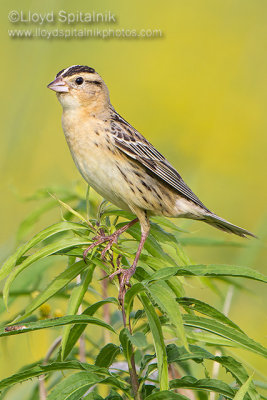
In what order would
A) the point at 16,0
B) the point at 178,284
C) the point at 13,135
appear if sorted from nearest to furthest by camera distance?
the point at 178,284, the point at 13,135, the point at 16,0

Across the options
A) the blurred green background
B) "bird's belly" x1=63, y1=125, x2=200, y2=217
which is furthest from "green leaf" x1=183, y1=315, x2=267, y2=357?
the blurred green background

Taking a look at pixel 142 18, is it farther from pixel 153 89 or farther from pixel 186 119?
pixel 186 119

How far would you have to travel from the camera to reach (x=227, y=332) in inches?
75.5

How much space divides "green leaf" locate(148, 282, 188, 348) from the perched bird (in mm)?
1283

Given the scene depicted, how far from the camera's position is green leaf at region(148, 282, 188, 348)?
175 cm

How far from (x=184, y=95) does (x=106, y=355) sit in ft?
23.3

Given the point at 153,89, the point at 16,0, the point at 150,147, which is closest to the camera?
the point at 150,147

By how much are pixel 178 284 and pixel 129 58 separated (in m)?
7.76

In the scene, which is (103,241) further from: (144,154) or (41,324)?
(144,154)

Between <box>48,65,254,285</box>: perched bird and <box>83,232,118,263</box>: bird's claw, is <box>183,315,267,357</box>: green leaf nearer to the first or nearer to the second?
<box>83,232,118,263</box>: bird's claw

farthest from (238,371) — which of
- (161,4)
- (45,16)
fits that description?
(161,4)

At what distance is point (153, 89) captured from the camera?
29.7 feet

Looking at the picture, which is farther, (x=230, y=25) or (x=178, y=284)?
(x=230, y=25)

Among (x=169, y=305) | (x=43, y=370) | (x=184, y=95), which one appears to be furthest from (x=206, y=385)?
(x=184, y=95)
